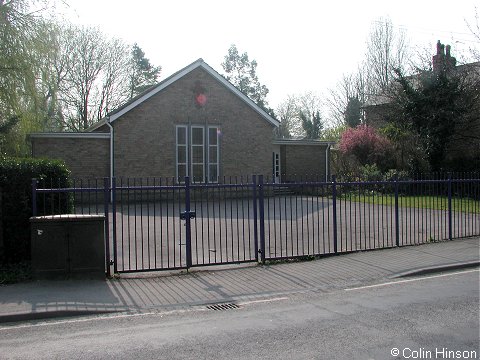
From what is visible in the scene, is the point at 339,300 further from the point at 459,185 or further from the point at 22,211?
the point at 459,185

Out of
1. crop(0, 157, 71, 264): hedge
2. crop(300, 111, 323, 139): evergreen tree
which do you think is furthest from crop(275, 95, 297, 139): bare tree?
crop(0, 157, 71, 264): hedge

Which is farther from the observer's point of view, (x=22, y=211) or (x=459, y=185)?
(x=459, y=185)

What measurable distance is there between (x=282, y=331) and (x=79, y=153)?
1711 centimetres

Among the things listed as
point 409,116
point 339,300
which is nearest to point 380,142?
point 409,116

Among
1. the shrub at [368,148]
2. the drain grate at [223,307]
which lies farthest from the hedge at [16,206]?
the shrub at [368,148]

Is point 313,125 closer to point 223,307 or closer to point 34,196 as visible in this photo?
point 34,196

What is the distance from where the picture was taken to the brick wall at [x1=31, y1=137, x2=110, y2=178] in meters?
19.7

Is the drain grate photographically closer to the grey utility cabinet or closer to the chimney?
the grey utility cabinet

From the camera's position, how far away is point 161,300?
6684 millimetres

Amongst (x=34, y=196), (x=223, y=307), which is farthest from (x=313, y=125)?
(x=223, y=307)

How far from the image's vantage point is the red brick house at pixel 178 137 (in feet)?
66.7

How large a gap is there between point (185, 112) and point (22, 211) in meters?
14.4

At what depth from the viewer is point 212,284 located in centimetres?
763

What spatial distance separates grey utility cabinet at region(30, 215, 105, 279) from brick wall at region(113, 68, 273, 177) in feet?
43.7
